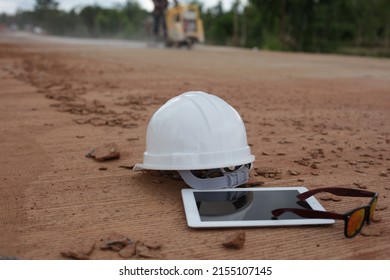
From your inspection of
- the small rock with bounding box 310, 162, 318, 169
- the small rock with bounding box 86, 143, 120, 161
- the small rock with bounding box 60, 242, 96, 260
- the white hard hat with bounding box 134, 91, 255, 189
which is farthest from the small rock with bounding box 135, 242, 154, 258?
the small rock with bounding box 310, 162, 318, 169

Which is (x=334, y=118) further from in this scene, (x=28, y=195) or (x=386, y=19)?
(x=386, y=19)

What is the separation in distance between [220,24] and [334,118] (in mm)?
53642

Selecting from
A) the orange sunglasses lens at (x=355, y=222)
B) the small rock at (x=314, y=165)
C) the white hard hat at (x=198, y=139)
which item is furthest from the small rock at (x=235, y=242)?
the small rock at (x=314, y=165)

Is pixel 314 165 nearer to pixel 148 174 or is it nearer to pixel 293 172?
pixel 293 172

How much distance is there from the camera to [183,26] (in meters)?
24.9

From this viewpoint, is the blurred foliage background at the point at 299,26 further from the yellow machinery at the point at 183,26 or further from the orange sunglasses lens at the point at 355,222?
the orange sunglasses lens at the point at 355,222

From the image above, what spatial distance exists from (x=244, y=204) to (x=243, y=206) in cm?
3

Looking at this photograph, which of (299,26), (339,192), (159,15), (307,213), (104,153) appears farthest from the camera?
(299,26)

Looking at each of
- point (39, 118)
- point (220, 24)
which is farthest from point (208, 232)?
point (220, 24)

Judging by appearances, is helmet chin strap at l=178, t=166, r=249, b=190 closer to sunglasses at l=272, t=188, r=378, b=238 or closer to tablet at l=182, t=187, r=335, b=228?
tablet at l=182, t=187, r=335, b=228

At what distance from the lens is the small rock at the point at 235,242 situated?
2.32 m

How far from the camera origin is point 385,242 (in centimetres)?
244

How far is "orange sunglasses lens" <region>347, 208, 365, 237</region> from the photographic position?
241cm

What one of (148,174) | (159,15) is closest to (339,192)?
(148,174)
